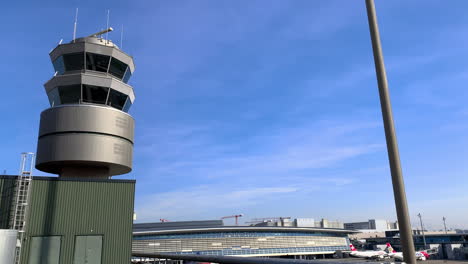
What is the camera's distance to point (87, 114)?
26.6 m

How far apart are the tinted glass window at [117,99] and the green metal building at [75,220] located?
24.0 ft

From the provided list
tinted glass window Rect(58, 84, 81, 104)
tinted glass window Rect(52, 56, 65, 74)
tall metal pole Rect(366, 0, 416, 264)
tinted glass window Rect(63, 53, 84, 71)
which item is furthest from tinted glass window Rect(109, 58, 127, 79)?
tall metal pole Rect(366, 0, 416, 264)

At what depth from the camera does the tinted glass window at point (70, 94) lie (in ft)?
90.9

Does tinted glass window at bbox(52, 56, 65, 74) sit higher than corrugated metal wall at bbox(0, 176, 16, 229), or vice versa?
tinted glass window at bbox(52, 56, 65, 74)

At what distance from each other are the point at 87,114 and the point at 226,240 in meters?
112

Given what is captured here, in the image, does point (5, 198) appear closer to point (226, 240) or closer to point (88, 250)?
point (88, 250)

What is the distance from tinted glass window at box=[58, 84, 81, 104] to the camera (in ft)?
90.9

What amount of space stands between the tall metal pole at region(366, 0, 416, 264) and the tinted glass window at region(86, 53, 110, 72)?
2595cm

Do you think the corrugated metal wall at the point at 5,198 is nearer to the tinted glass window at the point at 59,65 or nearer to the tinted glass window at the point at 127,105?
the tinted glass window at the point at 127,105

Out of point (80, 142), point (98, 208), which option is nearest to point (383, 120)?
point (98, 208)

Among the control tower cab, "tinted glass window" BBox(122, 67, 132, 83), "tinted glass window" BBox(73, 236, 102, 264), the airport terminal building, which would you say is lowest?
the airport terminal building

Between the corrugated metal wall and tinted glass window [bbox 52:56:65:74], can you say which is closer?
the corrugated metal wall

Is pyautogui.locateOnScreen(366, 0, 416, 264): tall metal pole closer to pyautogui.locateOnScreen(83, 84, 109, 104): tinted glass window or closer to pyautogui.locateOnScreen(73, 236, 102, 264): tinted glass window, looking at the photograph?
pyautogui.locateOnScreen(73, 236, 102, 264): tinted glass window

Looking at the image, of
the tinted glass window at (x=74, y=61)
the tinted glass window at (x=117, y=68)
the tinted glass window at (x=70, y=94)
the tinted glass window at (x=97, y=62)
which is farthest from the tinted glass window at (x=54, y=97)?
the tinted glass window at (x=117, y=68)
